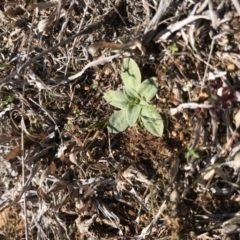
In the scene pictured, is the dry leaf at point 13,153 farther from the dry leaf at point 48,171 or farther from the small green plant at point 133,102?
the small green plant at point 133,102

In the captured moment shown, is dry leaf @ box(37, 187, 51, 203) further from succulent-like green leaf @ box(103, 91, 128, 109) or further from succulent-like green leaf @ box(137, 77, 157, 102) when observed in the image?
succulent-like green leaf @ box(137, 77, 157, 102)

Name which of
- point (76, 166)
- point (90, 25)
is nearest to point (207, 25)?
point (90, 25)

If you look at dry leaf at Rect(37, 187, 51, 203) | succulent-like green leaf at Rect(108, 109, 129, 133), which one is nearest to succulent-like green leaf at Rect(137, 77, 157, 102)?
succulent-like green leaf at Rect(108, 109, 129, 133)

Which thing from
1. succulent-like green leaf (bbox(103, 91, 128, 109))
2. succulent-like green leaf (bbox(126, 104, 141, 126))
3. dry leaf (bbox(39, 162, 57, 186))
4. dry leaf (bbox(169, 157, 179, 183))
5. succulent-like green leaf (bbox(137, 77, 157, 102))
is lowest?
dry leaf (bbox(39, 162, 57, 186))

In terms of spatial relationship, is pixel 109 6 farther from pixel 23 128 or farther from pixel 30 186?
pixel 30 186

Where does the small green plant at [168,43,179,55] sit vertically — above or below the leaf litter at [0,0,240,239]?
above

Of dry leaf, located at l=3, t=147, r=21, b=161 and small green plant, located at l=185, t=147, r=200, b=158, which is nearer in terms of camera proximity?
small green plant, located at l=185, t=147, r=200, b=158

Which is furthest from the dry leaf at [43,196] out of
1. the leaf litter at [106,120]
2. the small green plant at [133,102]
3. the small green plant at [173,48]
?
the small green plant at [173,48]
